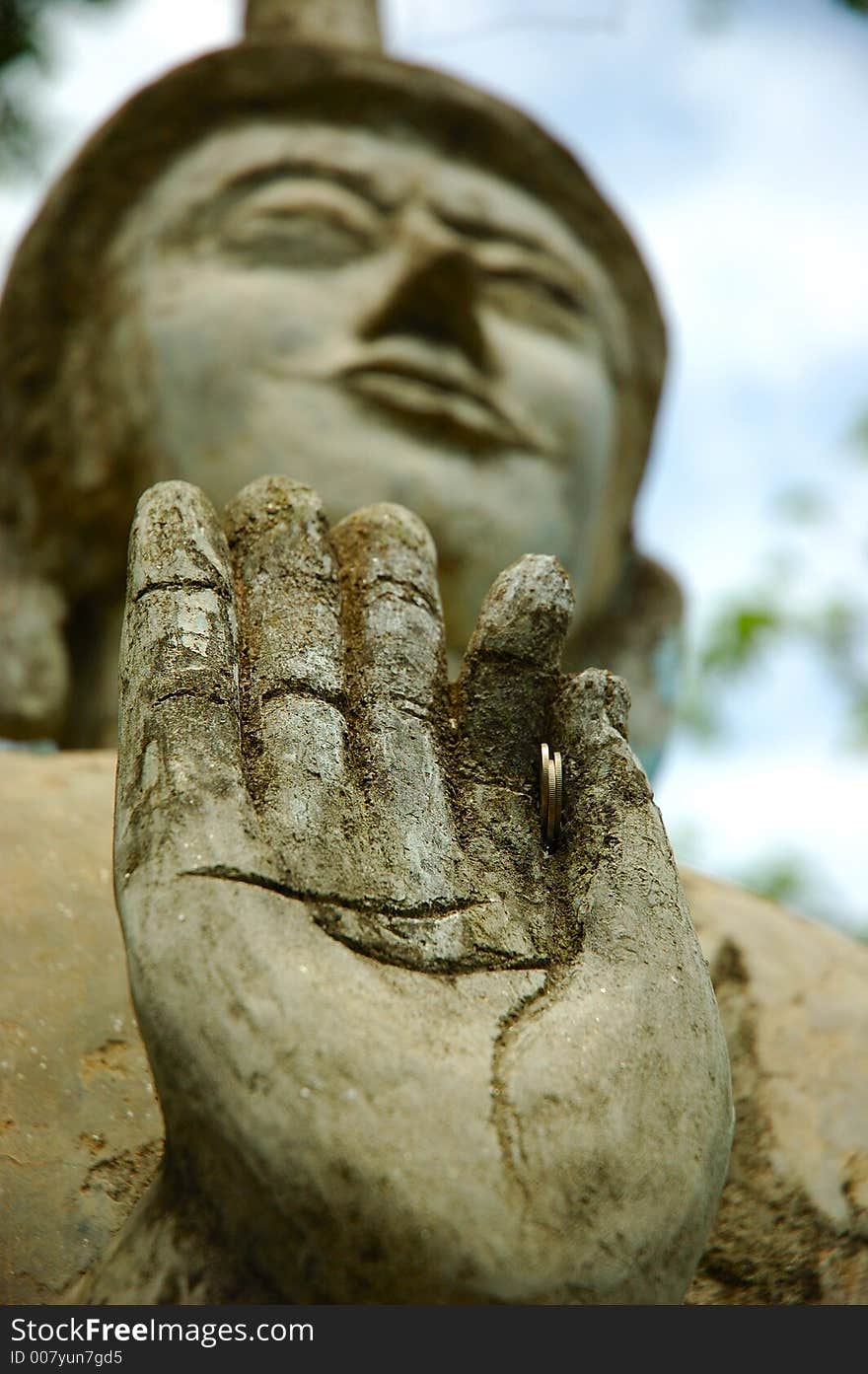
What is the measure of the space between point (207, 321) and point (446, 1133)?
2348mm

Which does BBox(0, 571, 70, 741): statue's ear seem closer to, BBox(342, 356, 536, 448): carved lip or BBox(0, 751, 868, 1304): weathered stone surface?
BBox(0, 751, 868, 1304): weathered stone surface

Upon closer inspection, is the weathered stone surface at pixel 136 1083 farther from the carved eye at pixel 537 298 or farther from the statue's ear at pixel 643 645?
the carved eye at pixel 537 298

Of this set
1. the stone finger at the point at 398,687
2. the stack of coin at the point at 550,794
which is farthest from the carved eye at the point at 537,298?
the stack of coin at the point at 550,794

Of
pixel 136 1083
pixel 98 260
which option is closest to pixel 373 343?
pixel 98 260

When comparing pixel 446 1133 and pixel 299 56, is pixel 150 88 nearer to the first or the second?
pixel 299 56

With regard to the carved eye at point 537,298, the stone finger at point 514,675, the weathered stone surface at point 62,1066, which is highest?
the carved eye at point 537,298

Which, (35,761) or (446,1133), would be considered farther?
(35,761)

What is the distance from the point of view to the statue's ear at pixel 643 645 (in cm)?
375

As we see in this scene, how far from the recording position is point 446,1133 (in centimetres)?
141

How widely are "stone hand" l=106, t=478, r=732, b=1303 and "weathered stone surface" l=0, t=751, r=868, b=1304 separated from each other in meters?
0.44

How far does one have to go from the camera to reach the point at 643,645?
154 inches

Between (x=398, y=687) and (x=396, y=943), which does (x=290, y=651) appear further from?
(x=396, y=943)

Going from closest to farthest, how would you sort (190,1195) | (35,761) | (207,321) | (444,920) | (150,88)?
(190,1195)
(444,920)
(35,761)
(207,321)
(150,88)

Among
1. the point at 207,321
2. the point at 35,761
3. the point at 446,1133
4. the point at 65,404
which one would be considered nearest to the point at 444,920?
the point at 446,1133
